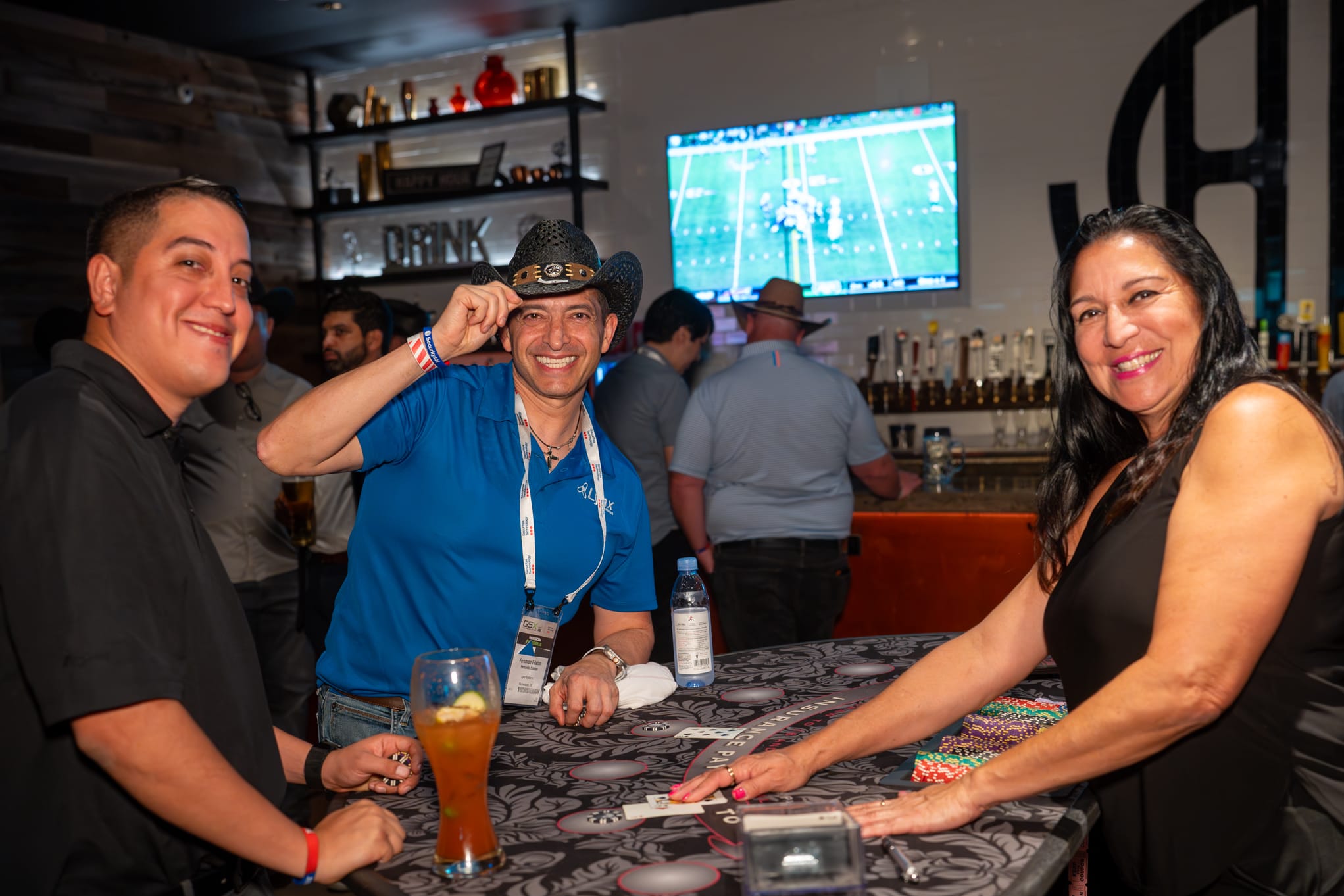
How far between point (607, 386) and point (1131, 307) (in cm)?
317

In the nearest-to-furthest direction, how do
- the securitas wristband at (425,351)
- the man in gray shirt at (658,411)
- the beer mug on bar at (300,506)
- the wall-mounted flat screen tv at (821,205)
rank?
the securitas wristband at (425,351) → the beer mug on bar at (300,506) → the man in gray shirt at (658,411) → the wall-mounted flat screen tv at (821,205)

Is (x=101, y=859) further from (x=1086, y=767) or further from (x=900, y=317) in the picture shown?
(x=900, y=317)

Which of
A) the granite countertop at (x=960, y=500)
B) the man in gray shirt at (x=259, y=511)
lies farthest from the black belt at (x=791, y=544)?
the man in gray shirt at (x=259, y=511)

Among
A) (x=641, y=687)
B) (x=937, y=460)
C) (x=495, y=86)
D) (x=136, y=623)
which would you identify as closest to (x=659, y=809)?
(x=641, y=687)

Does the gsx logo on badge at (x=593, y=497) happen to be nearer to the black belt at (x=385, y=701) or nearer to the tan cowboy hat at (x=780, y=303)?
the black belt at (x=385, y=701)

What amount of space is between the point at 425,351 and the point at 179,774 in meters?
0.86

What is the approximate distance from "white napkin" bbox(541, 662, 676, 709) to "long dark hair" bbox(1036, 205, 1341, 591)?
66cm

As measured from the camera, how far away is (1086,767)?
51.9 inches

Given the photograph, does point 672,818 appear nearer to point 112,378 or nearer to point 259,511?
point 112,378

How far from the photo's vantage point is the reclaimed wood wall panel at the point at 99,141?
5402 millimetres

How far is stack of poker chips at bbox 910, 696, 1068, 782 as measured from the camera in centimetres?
147

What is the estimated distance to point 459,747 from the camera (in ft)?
4.06

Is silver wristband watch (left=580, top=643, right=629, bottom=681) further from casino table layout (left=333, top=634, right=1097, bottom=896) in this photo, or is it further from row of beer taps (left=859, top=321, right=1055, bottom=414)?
row of beer taps (left=859, top=321, right=1055, bottom=414)

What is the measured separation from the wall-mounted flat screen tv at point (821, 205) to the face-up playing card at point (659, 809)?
486 cm
